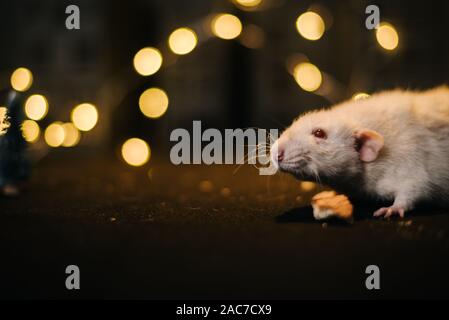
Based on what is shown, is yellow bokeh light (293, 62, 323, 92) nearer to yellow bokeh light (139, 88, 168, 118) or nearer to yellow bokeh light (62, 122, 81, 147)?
yellow bokeh light (139, 88, 168, 118)

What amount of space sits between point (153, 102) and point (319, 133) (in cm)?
199

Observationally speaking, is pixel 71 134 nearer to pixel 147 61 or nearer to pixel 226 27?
pixel 147 61

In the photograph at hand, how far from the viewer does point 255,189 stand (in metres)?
1.56

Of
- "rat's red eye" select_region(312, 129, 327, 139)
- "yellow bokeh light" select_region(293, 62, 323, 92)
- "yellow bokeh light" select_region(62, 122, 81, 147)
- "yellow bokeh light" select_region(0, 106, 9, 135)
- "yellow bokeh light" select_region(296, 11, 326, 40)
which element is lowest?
"rat's red eye" select_region(312, 129, 327, 139)

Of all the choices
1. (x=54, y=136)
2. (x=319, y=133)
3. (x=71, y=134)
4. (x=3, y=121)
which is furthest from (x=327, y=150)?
(x=71, y=134)

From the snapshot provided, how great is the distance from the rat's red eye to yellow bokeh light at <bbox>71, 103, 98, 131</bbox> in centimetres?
111

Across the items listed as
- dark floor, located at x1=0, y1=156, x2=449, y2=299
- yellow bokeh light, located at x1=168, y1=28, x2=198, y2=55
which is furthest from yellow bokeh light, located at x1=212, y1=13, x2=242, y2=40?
dark floor, located at x1=0, y1=156, x2=449, y2=299

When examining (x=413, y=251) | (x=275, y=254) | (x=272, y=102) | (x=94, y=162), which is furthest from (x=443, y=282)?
(x=272, y=102)

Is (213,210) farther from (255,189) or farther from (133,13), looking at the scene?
(133,13)

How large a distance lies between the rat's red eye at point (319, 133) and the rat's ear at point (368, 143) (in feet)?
0.23

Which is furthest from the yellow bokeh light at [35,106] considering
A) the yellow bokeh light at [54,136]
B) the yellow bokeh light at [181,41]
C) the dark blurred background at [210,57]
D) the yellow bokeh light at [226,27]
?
the dark blurred background at [210,57]

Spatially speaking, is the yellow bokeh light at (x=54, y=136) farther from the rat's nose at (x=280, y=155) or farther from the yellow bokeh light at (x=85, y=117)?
the rat's nose at (x=280, y=155)

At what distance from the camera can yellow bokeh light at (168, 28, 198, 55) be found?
196 centimetres

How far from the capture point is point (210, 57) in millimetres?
5688
